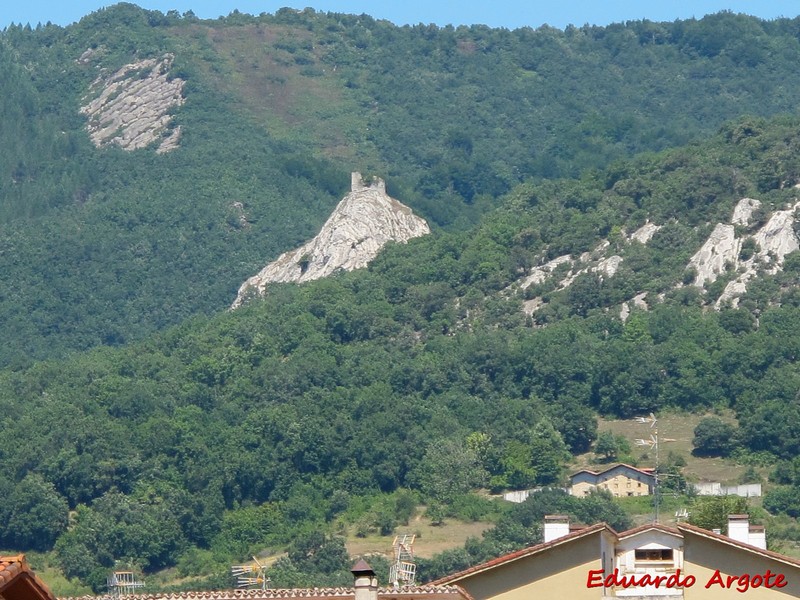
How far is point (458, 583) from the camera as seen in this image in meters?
34.3

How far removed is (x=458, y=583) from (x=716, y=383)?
9871cm

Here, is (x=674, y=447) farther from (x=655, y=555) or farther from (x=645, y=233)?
(x=655, y=555)

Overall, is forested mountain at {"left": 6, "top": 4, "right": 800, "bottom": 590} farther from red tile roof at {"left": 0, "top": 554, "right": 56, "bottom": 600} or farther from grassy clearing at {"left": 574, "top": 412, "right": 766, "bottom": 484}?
red tile roof at {"left": 0, "top": 554, "right": 56, "bottom": 600}

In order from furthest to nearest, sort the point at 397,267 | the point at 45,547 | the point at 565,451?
the point at 397,267, the point at 565,451, the point at 45,547

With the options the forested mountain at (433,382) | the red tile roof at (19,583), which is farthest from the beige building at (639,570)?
the forested mountain at (433,382)

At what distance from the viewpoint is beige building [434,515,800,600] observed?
3406 centimetres

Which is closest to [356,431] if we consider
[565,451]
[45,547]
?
[565,451]

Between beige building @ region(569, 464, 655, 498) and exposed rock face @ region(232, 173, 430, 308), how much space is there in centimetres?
4419

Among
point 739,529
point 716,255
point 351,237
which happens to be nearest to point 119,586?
point 739,529

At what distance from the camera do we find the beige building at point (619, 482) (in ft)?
382

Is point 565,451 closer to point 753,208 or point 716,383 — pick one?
point 716,383

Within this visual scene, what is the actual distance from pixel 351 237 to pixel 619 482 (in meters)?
49.0

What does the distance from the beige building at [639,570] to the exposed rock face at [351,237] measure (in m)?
128

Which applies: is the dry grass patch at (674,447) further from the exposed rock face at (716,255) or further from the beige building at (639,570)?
the beige building at (639,570)
